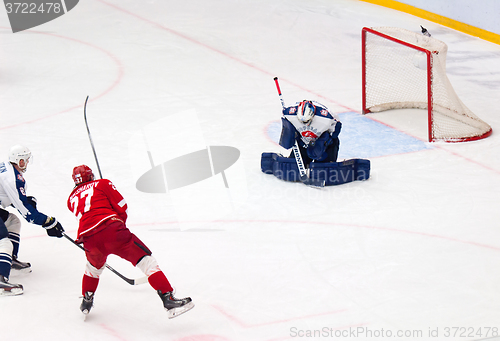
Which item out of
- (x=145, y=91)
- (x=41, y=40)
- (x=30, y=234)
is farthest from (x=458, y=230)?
(x=41, y=40)

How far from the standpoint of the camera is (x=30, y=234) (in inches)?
205

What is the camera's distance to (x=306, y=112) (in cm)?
573

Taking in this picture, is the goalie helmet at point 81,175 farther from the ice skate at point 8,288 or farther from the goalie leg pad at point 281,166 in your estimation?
the goalie leg pad at point 281,166

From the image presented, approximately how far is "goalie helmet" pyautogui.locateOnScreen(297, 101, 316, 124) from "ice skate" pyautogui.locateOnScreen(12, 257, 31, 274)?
8.57 ft

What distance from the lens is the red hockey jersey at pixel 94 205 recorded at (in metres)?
3.81

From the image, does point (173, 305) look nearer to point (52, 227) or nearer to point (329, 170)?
point (52, 227)

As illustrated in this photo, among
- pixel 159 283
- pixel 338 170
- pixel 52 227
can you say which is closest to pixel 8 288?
pixel 52 227

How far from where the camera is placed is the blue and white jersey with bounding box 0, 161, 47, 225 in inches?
166

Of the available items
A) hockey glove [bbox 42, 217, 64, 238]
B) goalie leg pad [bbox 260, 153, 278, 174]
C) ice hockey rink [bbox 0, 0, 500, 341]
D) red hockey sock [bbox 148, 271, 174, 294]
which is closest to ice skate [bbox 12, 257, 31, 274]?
ice hockey rink [bbox 0, 0, 500, 341]

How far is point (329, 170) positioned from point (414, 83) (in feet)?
10.4

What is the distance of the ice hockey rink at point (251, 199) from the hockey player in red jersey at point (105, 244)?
0.81 ft

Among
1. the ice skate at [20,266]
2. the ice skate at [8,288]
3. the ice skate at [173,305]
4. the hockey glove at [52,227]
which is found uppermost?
the hockey glove at [52,227]

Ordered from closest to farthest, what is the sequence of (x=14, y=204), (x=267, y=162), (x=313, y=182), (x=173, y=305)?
(x=173, y=305)
(x=14, y=204)
(x=313, y=182)
(x=267, y=162)

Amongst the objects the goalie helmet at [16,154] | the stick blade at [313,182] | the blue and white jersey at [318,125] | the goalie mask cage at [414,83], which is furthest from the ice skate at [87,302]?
the goalie mask cage at [414,83]
